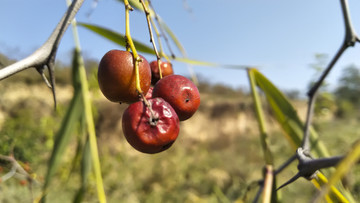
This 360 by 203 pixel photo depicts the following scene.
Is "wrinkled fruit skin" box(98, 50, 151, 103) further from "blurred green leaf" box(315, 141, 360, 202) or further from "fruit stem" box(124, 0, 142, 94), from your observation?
"blurred green leaf" box(315, 141, 360, 202)

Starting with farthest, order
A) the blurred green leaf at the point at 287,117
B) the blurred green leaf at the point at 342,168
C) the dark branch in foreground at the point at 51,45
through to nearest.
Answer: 1. the blurred green leaf at the point at 287,117
2. the dark branch in foreground at the point at 51,45
3. the blurred green leaf at the point at 342,168

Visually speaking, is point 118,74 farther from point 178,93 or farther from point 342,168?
point 342,168

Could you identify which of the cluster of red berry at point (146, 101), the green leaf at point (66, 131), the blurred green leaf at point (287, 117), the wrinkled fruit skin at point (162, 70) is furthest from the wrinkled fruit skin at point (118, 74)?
the blurred green leaf at point (287, 117)

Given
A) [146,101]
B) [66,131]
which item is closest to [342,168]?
[146,101]

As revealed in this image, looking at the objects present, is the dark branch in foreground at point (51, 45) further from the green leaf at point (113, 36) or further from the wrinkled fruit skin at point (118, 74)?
the green leaf at point (113, 36)

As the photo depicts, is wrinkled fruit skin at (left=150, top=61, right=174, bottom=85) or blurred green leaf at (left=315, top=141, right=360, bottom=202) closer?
blurred green leaf at (left=315, top=141, right=360, bottom=202)

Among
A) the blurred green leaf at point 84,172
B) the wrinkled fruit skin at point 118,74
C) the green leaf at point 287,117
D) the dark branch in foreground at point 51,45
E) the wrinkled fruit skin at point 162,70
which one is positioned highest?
the dark branch in foreground at point 51,45

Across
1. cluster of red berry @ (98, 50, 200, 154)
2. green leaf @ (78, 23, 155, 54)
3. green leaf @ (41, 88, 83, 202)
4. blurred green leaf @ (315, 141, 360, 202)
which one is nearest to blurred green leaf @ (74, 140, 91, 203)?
green leaf @ (41, 88, 83, 202)
